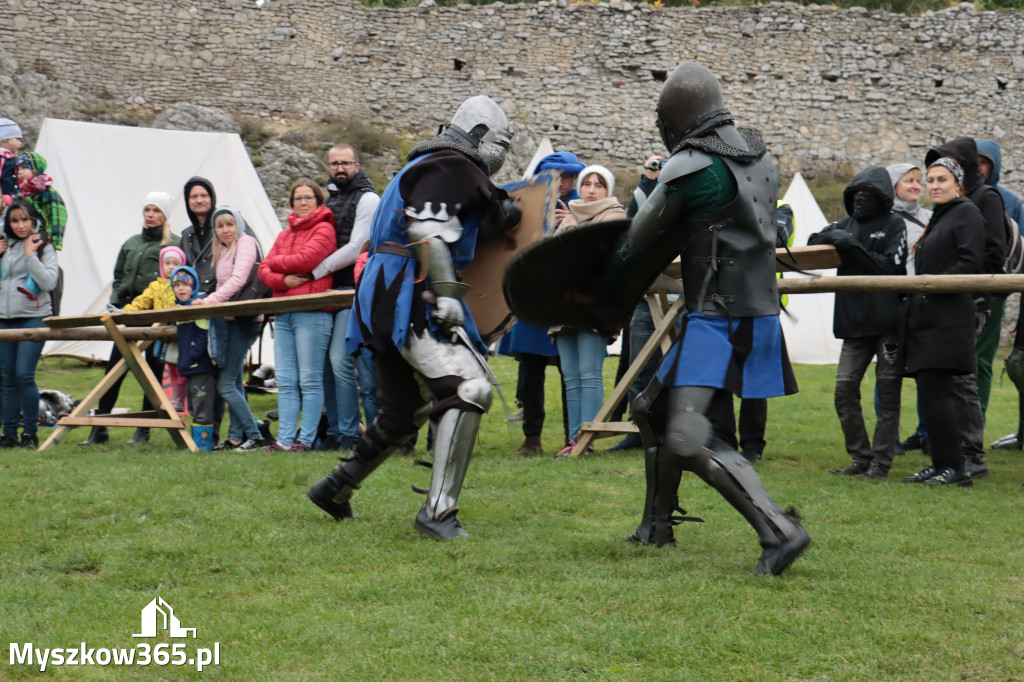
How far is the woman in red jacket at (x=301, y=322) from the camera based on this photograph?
687cm

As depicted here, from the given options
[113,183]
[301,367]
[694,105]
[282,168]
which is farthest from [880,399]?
[282,168]

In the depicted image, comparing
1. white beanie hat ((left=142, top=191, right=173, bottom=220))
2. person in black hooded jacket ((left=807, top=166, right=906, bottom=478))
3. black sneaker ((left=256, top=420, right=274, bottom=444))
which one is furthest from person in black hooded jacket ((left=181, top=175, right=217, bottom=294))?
person in black hooded jacket ((left=807, top=166, right=906, bottom=478))

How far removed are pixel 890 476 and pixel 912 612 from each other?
10.2ft

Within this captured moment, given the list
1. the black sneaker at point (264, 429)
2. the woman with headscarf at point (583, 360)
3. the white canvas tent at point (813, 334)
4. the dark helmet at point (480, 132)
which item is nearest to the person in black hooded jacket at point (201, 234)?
the black sneaker at point (264, 429)

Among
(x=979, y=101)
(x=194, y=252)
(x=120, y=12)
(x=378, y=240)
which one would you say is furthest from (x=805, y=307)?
(x=120, y=12)

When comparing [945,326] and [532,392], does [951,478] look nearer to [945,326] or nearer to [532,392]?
[945,326]

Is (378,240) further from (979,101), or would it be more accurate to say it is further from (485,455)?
(979,101)

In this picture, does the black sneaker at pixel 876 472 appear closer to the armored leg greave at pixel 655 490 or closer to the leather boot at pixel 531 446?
the leather boot at pixel 531 446

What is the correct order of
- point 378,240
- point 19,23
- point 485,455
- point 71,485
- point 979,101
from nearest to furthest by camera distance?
point 378,240 → point 71,485 → point 485,455 → point 19,23 → point 979,101

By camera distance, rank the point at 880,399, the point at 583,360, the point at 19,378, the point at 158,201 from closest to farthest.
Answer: the point at 880,399 → the point at 583,360 → the point at 19,378 → the point at 158,201

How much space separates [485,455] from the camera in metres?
6.82

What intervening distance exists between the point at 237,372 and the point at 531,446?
83.4 inches

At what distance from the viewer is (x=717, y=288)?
12.6 feet

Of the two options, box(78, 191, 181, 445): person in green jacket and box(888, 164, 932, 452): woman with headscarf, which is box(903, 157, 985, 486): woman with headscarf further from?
box(78, 191, 181, 445): person in green jacket
